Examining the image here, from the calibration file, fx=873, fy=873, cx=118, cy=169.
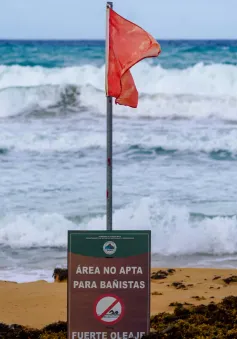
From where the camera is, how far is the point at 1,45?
36094 millimetres

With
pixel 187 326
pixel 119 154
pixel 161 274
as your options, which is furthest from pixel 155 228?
pixel 119 154

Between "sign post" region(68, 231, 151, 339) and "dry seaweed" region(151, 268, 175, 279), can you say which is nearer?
"sign post" region(68, 231, 151, 339)

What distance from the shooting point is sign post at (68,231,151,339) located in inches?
244

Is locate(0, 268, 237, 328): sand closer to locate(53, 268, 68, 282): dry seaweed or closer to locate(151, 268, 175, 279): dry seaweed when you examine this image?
locate(151, 268, 175, 279): dry seaweed

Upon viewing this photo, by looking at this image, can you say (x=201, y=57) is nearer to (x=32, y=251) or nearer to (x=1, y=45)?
(x=1, y=45)

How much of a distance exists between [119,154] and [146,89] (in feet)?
30.6

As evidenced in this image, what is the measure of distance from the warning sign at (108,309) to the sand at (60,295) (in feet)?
6.01

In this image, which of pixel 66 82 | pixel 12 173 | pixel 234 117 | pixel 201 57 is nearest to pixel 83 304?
pixel 12 173

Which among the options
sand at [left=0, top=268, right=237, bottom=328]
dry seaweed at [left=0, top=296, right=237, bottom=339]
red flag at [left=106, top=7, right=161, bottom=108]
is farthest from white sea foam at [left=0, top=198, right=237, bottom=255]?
red flag at [left=106, top=7, right=161, bottom=108]

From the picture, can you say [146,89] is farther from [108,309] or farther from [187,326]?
[108,309]

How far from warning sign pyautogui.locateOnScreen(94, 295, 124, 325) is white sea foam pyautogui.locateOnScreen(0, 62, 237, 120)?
20393 mm

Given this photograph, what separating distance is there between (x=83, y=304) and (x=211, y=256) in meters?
6.55

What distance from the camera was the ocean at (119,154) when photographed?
1344 centimetres

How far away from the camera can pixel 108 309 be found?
6227 mm
